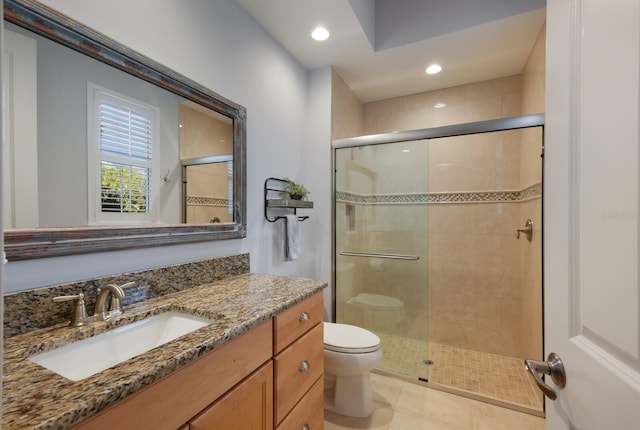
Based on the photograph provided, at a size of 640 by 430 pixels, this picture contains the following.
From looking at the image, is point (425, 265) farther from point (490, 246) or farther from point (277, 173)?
point (277, 173)

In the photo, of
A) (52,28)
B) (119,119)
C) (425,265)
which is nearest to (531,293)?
(425,265)

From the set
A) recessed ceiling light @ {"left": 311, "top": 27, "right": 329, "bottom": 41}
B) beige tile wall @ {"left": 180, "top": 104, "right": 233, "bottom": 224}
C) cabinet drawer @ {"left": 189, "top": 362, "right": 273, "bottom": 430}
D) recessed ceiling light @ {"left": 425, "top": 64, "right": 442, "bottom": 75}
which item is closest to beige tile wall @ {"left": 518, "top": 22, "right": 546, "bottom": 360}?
recessed ceiling light @ {"left": 425, "top": 64, "right": 442, "bottom": 75}

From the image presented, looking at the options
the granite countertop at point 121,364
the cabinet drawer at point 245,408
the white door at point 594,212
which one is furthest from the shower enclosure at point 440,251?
the white door at point 594,212

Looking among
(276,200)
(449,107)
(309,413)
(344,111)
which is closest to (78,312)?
(309,413)

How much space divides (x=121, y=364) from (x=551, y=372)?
3.24 ft

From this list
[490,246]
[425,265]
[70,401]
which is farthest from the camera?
[490,246]

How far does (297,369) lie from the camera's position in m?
1.25

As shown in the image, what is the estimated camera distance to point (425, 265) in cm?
234

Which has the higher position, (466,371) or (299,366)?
(299,366)

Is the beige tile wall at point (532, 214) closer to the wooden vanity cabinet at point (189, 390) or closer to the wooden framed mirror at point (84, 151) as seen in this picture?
the wooden vanity cabinet at point (189, 390)

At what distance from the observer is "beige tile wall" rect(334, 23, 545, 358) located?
7.87 feet

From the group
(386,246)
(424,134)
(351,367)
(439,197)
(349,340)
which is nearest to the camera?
(351,367)

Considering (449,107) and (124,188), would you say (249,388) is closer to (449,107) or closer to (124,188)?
(124,188)

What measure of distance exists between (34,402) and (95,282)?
518mm
